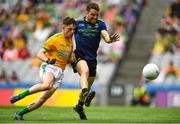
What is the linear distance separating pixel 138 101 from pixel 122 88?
80cm

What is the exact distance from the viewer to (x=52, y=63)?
562 inches

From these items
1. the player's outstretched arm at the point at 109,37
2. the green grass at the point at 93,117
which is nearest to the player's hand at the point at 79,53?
the player's outstretched arm at the point at 109,37

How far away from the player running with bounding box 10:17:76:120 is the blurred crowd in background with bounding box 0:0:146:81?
14925 mm

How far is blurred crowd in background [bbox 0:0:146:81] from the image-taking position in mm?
30344

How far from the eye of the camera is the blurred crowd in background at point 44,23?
99.6ft

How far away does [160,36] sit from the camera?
29734 millimetres

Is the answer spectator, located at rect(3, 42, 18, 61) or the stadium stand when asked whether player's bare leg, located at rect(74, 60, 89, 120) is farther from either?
spectator, located at rect(3, 42, 18, 61)

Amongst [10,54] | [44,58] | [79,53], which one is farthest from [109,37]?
[10,54]

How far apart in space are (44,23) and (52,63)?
18.2 meters

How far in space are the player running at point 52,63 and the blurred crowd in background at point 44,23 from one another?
14.9 meters

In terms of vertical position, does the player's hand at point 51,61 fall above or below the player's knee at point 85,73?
above

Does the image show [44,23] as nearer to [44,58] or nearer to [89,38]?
[89,38]

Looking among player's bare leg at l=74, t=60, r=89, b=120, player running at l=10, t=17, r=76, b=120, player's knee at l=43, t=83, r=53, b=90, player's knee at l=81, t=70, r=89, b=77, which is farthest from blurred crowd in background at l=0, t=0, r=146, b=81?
player's knee at l=43, t=83, r=53, b=90

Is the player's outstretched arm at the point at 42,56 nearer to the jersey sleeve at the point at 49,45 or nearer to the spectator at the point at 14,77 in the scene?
the jersey sleeve at the point at 49,45
